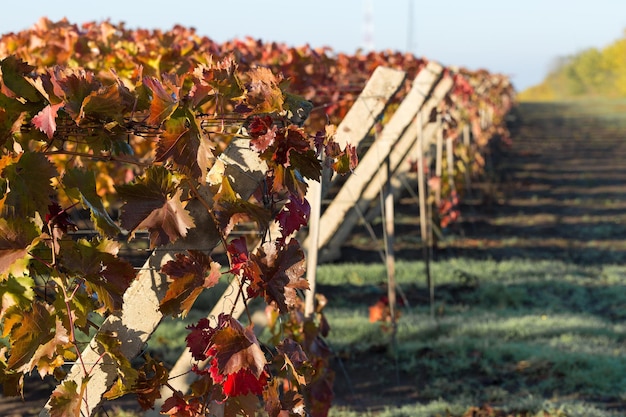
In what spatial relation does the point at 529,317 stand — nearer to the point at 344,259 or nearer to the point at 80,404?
the point at 344,259

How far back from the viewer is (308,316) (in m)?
4.24

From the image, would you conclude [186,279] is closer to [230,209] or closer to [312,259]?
[230,209]

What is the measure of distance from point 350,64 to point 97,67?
3.77m

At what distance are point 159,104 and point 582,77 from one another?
11596 centimetres

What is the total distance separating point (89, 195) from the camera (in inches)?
88.5

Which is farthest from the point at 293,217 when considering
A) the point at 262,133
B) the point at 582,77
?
the point at 582,77

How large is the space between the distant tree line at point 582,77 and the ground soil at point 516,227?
8059 cm

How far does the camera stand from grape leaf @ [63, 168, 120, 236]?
219 cm

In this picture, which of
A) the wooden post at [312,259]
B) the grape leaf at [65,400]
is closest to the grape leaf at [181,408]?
the grape leaf at [65,400]

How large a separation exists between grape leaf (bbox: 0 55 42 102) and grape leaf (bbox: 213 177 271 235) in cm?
51

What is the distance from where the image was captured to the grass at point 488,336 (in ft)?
17.1

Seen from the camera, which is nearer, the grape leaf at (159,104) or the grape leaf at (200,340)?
the grape leaf at (159,104)

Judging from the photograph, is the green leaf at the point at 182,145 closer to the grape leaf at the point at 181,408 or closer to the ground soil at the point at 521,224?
the grape leaf at the point at 181,408

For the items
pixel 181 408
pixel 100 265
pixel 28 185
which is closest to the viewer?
pixel 28 185
